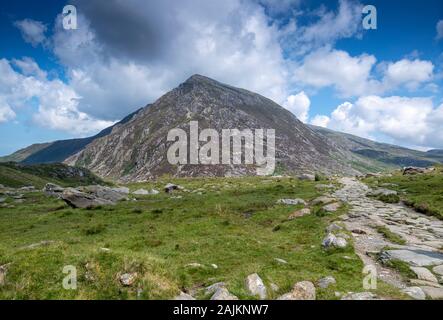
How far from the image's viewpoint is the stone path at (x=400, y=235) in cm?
1482

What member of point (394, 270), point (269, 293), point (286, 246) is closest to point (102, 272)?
point (269, 293)

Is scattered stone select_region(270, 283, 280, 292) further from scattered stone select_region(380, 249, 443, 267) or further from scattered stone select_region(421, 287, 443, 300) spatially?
scattered stone select_region(380, 249, 443, 267)

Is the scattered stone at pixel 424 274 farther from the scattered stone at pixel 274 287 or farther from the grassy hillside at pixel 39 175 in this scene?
the grassy hillside at pixel 39 175

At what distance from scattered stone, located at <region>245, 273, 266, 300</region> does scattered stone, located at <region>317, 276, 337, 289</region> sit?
8.02 feet

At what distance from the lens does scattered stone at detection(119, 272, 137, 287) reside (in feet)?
40.8

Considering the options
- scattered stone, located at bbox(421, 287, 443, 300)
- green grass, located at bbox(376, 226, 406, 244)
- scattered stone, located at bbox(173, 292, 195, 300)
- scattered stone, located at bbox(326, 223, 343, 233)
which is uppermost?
scattered stone, located at bbox(326, 223, 343, 233)

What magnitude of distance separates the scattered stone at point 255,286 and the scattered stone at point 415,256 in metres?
7.96

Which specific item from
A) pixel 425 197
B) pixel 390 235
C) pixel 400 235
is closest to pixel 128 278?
pixel 390 235

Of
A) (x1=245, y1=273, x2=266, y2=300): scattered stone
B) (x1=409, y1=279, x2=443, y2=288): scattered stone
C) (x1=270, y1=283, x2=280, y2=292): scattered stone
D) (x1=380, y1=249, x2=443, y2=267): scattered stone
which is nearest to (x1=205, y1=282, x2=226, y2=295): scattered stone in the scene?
(x1=245, y1=273, x2=266, y2=300): scattered stone

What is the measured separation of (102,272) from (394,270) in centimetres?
1355

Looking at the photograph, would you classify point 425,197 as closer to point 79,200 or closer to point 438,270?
point 438,270
